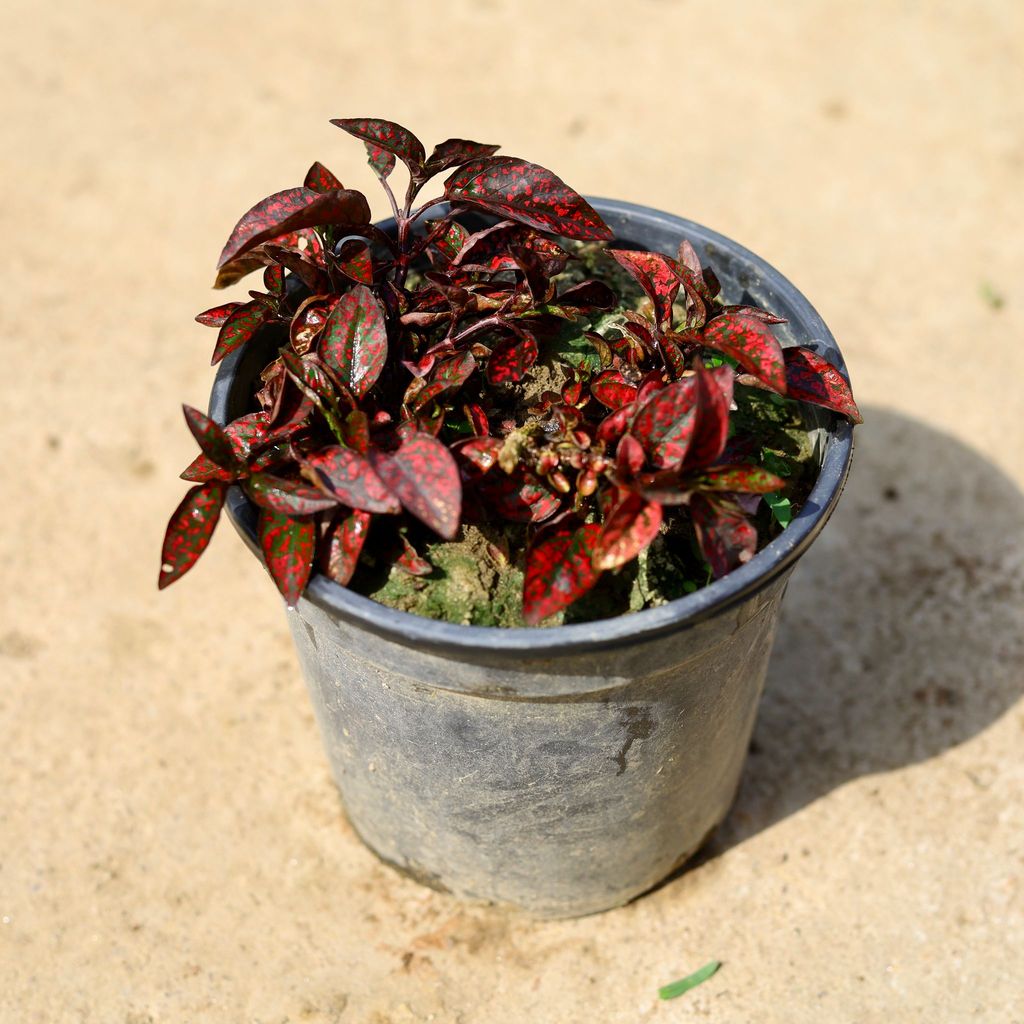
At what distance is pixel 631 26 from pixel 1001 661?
10.2 ft

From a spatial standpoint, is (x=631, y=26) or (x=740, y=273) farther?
(x=631, y=26)

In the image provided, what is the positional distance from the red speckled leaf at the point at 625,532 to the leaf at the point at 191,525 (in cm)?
58

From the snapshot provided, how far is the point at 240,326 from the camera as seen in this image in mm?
1896

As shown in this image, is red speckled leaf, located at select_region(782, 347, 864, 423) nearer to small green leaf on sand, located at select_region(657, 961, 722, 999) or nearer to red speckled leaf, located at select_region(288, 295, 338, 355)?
red speckled leaf, located at select_region(288, 295, 338, 355)

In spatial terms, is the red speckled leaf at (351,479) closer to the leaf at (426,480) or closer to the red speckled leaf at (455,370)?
the leaf at (426,480)

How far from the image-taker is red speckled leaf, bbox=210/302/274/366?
74.4 inches

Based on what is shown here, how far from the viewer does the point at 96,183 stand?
4.06 m

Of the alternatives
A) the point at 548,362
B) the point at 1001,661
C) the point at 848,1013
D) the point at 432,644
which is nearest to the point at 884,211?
the point at 1001,661

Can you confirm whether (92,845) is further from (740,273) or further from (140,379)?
(740,273)

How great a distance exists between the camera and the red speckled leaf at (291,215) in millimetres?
1624

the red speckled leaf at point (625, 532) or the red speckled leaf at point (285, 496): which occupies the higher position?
the red speckled leaf at point (625, 532)

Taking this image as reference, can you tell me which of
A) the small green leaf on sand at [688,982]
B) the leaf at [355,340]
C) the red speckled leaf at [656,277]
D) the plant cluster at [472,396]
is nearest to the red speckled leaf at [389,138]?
the plant cluster at [472,396]

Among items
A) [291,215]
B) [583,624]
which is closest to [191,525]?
[291,215]

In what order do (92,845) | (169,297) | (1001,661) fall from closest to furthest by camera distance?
(92,845)
(1001,661)
(169,297)
